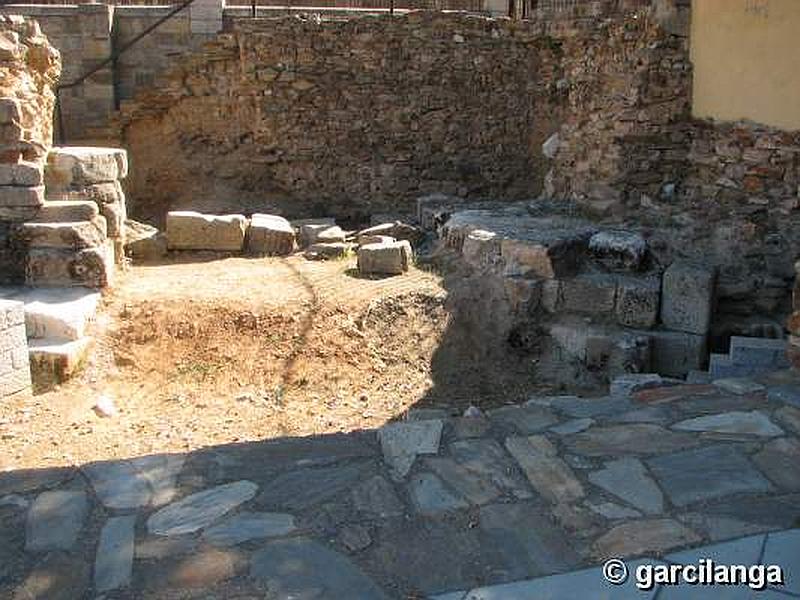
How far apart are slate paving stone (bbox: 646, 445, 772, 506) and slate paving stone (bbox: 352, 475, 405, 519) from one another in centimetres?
93

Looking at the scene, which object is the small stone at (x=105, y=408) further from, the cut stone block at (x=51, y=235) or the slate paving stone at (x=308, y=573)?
the slate paving stone at (x=308, y=573)

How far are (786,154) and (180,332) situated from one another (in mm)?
4813

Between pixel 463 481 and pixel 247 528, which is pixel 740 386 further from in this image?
pixel 247 528


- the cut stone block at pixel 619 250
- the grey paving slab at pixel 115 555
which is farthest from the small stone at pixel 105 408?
the cut stone block at pixel 619 250

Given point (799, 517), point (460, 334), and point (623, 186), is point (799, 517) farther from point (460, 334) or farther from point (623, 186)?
point (623, 186)

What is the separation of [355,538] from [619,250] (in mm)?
4705

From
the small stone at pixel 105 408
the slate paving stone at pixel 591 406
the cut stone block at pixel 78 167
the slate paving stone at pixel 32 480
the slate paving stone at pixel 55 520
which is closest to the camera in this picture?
the slate paving stone at pixel 55 520

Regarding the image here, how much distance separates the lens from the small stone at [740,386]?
3.80 m

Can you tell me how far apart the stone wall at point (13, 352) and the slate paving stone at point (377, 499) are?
3.04 meters

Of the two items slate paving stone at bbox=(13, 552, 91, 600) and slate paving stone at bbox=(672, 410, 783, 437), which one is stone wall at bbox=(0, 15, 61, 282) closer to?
slate paving stone at bbox=(13, 552, 91, 600)

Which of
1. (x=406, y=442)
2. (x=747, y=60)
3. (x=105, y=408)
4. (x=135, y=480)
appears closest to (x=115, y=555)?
(x=135, y=480)

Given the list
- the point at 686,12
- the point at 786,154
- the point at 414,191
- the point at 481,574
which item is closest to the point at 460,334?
the point at 786,154

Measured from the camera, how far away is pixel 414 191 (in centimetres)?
1231

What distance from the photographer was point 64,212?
6.40 m
